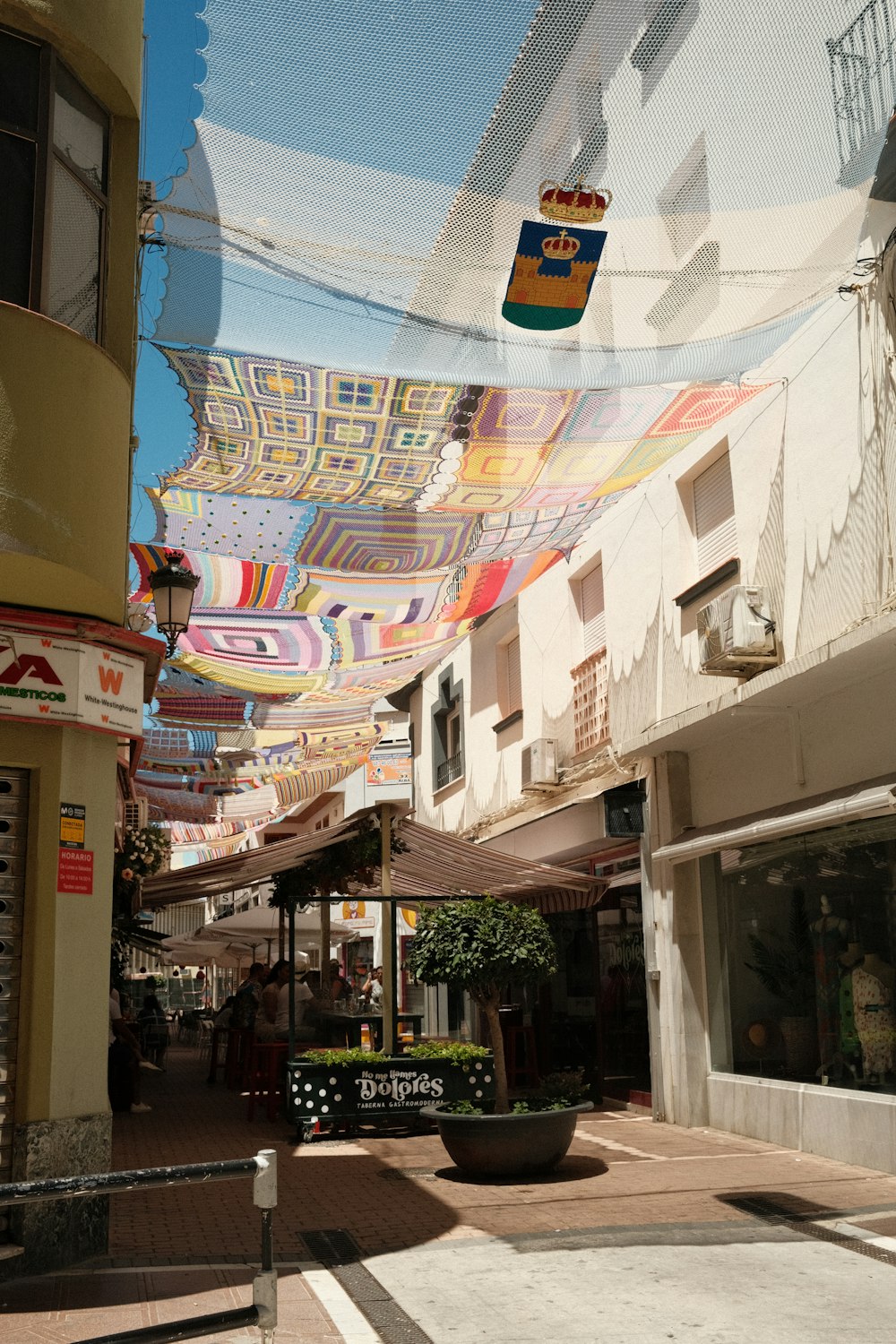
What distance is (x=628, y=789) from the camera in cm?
1402

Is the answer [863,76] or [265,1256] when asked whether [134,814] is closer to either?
[863,76]

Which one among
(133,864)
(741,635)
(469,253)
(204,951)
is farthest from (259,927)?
(469,253)

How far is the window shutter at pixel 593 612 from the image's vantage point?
15.8 metres

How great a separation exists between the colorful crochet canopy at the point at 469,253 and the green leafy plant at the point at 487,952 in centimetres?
329

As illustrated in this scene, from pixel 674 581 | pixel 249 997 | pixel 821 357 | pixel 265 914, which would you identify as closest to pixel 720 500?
pixel 674 581

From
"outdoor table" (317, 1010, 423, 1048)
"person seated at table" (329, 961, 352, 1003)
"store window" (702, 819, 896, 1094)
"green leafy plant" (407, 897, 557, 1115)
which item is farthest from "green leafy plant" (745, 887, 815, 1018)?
"person seated at table" (329, 961, 352, 1003)

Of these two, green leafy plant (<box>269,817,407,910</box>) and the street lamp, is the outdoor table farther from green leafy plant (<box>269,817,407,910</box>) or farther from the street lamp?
the street lamp

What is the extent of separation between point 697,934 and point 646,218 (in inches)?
308

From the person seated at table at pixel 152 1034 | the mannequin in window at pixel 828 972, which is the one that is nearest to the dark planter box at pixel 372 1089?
the mannequin in window at pixel 828 972

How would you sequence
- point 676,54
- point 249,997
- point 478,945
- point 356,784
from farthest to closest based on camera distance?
point 356,784
point 249,997
point 478,945
point 676,54

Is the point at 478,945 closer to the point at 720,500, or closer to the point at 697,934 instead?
the point at 697,934

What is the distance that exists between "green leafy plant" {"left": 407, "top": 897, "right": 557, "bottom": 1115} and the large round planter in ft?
Answer: 1.09

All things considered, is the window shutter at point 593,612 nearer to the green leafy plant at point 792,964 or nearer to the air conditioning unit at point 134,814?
the green leafy plant at point 792,964

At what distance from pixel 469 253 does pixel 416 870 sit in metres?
8.69
